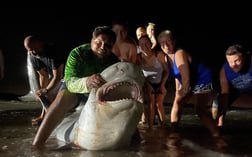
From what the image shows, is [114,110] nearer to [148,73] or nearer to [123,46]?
[123,46]

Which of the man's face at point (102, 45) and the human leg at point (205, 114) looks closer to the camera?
the man's face at point (102, 45)

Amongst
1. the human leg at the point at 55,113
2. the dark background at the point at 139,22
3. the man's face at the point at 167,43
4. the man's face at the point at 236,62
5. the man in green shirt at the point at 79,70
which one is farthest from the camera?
the dark background at the point at 139,22

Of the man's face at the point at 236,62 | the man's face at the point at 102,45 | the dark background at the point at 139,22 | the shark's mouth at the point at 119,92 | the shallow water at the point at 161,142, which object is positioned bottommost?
the shallow water at the point at 161,142

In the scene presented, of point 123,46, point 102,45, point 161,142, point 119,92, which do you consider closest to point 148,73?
point 123,46

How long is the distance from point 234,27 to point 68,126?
16.9 m

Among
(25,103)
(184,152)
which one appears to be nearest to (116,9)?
(25,103)

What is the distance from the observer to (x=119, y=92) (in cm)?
516

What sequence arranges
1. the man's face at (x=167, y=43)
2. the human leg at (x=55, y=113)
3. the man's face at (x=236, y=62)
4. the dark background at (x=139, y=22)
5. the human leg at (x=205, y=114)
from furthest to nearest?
the dark background at (x=139, y=22) → the man's face at (x=167, y=43) → the human leg at (x=205, y=114) → the man's face at (x=236, y=62) → the human leg at (x=55, y=113)

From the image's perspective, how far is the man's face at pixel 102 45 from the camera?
5.61 m

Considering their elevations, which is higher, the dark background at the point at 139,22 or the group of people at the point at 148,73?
the dark background at the point at 139,22

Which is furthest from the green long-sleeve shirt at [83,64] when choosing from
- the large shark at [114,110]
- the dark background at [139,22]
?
the dark background at [139,22]

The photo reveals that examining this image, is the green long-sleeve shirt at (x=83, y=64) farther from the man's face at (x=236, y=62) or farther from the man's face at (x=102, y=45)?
the man's face at (x=236, y=62)

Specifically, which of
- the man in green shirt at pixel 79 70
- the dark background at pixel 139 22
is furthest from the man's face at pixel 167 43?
the dark background at pixel 139 22

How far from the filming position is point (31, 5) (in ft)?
80.6
